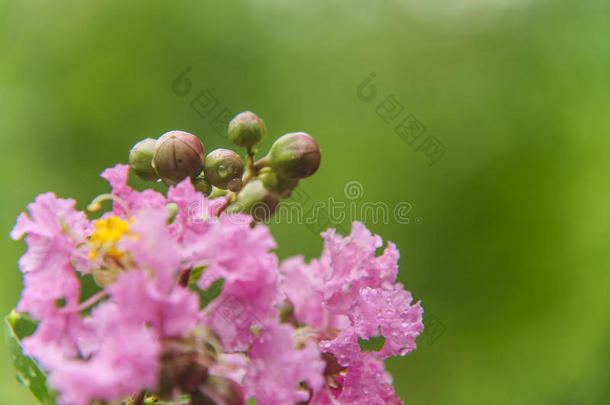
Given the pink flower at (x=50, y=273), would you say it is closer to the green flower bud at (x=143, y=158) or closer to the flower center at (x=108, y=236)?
the flower center at (x=108, y=236)

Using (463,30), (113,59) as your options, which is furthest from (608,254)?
(113,59)

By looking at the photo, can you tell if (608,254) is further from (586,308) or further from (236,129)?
(236,129)

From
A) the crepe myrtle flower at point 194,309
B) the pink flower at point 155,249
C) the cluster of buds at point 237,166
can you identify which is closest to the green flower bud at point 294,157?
the cluster of buds at point 237,166

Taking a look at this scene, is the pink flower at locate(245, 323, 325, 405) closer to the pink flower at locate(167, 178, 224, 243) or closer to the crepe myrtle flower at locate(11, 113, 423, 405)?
the crepe myrtle flower at locate(11, 113, 423, 405)

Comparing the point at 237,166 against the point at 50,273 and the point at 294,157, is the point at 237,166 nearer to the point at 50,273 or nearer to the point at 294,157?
the point at 294,157

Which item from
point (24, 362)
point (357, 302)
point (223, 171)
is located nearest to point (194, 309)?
point (357, 302)

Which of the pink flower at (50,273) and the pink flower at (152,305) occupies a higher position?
the pink flower at (152,305)
